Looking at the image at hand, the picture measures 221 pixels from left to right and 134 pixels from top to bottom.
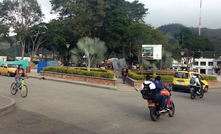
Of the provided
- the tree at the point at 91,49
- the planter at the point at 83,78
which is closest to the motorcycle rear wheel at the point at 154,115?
the planter at the point at 83,78

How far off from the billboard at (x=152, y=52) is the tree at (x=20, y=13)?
32.2 m

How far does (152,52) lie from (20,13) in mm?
36363

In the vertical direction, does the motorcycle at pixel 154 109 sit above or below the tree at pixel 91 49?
below

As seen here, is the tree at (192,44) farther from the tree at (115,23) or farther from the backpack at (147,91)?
the backpack at (147,91)

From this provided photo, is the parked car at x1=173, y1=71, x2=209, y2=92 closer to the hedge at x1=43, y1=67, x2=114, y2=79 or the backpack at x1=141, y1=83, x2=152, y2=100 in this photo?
the hedge at x1=43, y1=67, x2=114, y2=79

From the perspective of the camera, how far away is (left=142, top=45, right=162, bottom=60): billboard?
73.4 ft

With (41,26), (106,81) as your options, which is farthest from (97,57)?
(41,26)

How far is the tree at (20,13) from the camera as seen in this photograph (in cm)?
4644

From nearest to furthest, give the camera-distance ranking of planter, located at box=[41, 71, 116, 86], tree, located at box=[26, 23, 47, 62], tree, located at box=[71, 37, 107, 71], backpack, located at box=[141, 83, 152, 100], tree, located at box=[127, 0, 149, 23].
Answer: backpack, located at box=[141, 83, 152, 100] < planter, located at box=[41, 71, 116, 86] < tree, located at box=[71, 37, 107, 71] < tree, located at box=[26, 23, 47, 62] < tree, located at box=[127, 0, 149, 23]

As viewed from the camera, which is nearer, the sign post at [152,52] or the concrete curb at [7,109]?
the concrete curb at [7,109]

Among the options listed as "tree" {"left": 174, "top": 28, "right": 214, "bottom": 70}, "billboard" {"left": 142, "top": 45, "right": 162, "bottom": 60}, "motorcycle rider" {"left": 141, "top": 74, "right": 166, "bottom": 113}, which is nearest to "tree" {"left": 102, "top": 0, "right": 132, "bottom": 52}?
"billboard" {"left": 142, "top": 45, "right": 162, "bottom": 60}

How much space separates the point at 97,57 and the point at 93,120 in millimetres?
18265

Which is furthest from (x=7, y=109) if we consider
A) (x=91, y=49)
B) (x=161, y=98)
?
(x=91, y=49)

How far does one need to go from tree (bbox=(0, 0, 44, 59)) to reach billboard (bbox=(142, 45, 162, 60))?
32.2 metres
